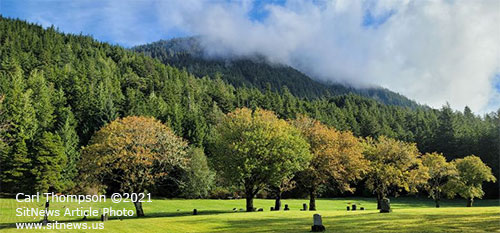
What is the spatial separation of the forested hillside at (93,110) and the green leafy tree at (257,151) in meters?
25.0

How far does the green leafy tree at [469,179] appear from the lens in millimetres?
67375

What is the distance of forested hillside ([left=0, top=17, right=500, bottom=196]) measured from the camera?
226ft

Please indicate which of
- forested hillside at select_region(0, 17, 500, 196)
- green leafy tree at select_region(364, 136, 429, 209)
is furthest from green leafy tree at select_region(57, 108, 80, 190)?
green leafy tree at select_region(364, 136, 429, 209)

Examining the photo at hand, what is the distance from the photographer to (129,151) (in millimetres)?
41156

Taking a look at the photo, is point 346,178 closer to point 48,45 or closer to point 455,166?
point 455,166

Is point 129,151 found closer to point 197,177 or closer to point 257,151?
point 257,151

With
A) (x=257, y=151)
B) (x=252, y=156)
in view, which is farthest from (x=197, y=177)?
(x=257, y=151)

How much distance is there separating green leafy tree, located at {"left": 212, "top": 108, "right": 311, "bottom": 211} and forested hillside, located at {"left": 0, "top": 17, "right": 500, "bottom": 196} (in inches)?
986

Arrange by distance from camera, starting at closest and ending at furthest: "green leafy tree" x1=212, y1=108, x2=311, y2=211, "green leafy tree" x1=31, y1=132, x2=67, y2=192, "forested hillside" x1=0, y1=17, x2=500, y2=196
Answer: "green leafy tree" x1=212, y1=108, x2=311, y2=211 → "green leafy tree" x1=31, y1=132, x2=67, y2=192 → "forested hillside" x1=0, y1=17, x2=500, y2=196

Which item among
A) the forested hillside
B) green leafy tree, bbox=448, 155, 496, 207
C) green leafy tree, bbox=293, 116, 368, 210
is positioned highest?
the forested hillside

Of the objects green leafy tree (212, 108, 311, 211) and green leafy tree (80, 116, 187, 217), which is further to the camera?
green leafy tree (212, 108, 311, 211)

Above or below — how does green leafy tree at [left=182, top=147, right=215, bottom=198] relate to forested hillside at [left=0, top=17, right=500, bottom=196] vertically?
below

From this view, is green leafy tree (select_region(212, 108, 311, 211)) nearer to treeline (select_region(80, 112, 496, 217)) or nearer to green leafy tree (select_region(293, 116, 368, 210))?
treeline (select_region(80, 112, 496, 217))

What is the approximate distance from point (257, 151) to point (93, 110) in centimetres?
6710
